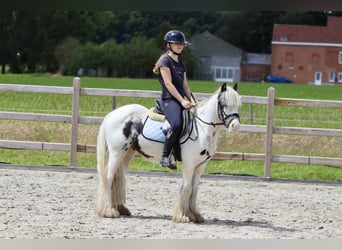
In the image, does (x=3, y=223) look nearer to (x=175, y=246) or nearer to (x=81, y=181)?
(x=175, y=246)

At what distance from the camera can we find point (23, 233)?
4809mm

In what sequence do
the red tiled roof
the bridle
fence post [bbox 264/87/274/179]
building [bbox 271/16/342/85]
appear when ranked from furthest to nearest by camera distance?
building [bbox 271/16/342/85], the red tiled roof, fence post [bbox 264/87/274/179], the bridle

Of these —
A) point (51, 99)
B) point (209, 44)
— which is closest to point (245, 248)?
point (51, 99)

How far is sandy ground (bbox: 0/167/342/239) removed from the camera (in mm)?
5102

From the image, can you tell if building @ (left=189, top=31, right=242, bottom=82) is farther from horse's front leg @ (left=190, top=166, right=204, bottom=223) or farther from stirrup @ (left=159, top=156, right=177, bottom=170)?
stirrup @ (left=159, top=156, right=177, bottom=170)

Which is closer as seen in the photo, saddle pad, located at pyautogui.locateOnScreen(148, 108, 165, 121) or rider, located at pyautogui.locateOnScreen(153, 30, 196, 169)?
rider, located at pyautogui.locateOnScreen(153, 30, 196, 169)

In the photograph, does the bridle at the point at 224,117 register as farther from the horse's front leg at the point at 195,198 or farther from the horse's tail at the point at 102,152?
the horse's tail at the point at 102,152

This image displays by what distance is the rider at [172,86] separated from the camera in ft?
18.0

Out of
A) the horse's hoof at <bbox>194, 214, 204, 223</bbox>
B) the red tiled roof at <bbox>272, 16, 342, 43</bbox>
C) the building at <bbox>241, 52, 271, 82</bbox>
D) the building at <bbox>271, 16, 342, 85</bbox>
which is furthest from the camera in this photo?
the building at <bbox>271, 16, 342, 85</bbox>

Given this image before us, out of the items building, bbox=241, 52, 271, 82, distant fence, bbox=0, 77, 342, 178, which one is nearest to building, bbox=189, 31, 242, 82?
building, bbox=241, 52, 271, 82

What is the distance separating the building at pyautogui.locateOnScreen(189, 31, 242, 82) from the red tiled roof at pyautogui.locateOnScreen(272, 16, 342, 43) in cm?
378

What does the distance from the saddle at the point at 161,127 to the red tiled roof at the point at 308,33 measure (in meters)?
47.7

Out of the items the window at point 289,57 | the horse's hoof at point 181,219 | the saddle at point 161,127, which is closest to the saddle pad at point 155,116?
the saddle at point 161,127

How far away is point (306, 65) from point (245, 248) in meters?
58.9
